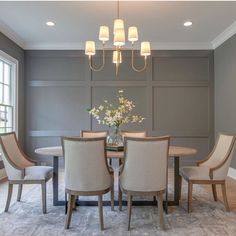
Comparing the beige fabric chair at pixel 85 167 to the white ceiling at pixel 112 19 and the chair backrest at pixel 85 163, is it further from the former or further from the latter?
the white ceiling at pixel 112 19

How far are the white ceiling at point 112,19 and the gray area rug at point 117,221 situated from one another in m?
2.76

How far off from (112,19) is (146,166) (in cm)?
272

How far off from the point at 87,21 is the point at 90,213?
306 centimetres

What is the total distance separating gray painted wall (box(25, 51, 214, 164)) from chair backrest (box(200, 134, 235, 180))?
7.72 ft

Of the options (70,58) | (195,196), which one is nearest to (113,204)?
(195,196)

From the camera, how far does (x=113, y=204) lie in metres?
3.33

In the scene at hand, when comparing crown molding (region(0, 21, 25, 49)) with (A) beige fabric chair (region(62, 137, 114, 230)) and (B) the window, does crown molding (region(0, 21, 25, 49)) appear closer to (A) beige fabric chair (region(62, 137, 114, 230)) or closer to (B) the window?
(B) the window

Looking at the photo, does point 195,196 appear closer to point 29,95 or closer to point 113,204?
point 113,204

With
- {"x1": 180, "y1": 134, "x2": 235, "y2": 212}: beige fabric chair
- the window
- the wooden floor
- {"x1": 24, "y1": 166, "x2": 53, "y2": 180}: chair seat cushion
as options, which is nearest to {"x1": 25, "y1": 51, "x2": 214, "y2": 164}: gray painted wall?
the window

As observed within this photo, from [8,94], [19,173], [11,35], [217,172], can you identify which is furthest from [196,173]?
[11,35]

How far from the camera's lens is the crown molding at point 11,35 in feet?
15.3

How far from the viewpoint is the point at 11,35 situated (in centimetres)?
509

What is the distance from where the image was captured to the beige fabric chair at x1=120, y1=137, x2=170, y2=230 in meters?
2.65

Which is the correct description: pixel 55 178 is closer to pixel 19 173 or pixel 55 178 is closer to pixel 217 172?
pixel 19 173
